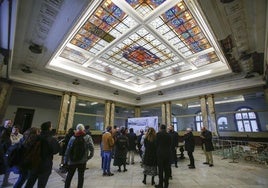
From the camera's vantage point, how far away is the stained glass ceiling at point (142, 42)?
4930 millimetres

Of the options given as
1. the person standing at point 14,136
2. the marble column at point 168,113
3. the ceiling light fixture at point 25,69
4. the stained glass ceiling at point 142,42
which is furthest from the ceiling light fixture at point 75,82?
the marble column at point 168,113

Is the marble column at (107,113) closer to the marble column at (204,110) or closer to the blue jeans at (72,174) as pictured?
the marble column at (204,110)

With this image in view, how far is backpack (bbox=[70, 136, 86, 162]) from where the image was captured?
9.03 ft

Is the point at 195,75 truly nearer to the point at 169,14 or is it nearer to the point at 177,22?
the point at 177,22

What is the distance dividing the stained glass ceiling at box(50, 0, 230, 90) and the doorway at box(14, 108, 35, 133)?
6430 millimetres

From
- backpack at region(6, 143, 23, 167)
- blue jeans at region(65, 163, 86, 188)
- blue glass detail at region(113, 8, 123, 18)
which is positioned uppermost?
blue glass detail at region(113, 8, 123, 18)

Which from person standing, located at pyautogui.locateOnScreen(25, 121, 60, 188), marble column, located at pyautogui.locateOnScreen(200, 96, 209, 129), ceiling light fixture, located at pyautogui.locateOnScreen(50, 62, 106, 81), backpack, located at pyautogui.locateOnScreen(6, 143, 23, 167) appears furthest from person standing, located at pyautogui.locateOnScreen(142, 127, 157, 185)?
marble column, located at pyautogui.locateOnScreen(200, 96, 209, 129)

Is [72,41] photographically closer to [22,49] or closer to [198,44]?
[22,49]

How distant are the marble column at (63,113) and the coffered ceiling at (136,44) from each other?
63 centimetres

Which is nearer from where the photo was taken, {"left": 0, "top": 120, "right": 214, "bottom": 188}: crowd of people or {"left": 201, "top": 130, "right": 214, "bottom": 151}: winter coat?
{"left": 0, "top": 120, "right": 214, "bottom": 188}: crowd of people

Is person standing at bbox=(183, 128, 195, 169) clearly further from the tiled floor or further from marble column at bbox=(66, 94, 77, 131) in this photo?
marble column at bbox=(66, 94, 77, 131)

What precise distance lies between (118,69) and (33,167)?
7662mm

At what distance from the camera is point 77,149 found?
2.78 metres

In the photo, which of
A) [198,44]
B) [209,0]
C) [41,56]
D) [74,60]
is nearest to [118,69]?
[74,60]
